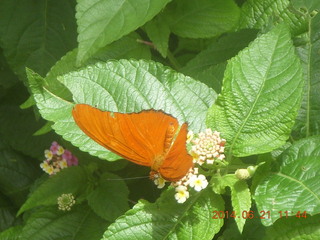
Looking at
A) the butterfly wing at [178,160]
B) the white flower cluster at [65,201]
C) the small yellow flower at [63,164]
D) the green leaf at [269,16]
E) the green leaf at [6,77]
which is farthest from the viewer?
the green leaf at [6,77]

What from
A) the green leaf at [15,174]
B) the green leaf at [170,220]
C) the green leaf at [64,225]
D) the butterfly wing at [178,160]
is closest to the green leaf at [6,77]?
the green leaf at [15,174]

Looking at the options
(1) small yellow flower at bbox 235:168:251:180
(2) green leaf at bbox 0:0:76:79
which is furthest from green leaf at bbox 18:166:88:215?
(1) small yellow flower at bbox 235:168:251:180

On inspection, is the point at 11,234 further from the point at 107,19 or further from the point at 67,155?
the point at 107,19

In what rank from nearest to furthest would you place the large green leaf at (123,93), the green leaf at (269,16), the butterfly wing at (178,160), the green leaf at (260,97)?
the butterfly wing at (178,160) < the green leaf at (260,97) < the large green leaf at (123,93) < the green leaf at (269,16)

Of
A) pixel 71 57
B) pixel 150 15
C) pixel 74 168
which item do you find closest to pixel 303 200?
pixel 150 15

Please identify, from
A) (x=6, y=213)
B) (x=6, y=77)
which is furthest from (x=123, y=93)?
(x=6, y=213)

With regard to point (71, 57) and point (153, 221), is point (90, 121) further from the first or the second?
point (71, 57)

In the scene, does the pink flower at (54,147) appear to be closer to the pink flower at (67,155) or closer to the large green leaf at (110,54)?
the pink flower at (67,155)
